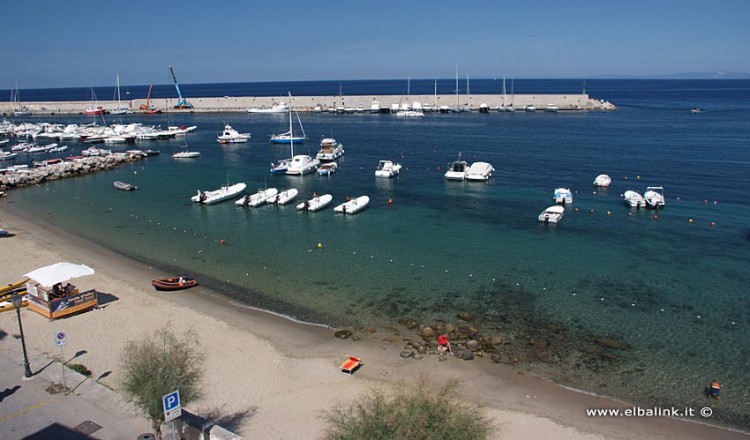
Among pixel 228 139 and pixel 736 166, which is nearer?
pixel 736 166

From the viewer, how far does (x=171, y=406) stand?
14.1 m

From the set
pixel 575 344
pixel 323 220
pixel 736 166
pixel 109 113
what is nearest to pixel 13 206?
pixel 323 220

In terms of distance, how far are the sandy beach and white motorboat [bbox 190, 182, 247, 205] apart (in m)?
21.0

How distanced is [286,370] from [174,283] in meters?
12.1

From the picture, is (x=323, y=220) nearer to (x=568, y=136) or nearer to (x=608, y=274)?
(x=608, y=274)

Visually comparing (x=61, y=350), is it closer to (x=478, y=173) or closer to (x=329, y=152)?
(x=478, y=173)

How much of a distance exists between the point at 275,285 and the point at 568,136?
78243mm

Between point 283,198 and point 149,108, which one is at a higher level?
→ point 149,108

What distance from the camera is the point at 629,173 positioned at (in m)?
64.1

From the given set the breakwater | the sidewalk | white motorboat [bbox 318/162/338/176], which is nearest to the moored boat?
the sidewalk

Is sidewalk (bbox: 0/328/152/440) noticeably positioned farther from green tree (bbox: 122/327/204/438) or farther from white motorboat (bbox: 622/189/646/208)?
white motorboat (bbox: 622/189/646/208)

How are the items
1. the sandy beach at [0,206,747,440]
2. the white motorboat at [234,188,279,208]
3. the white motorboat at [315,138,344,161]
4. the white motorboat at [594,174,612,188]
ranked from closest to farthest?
the sandy beach at [0,206,747,440], the white motorboat at [234,188,279,208], the white motorboat at [594,174,612,188], the white motorboat at [315,138,344,161]

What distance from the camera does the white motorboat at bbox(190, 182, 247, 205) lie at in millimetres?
52188

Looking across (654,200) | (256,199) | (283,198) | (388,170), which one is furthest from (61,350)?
(654,200)
